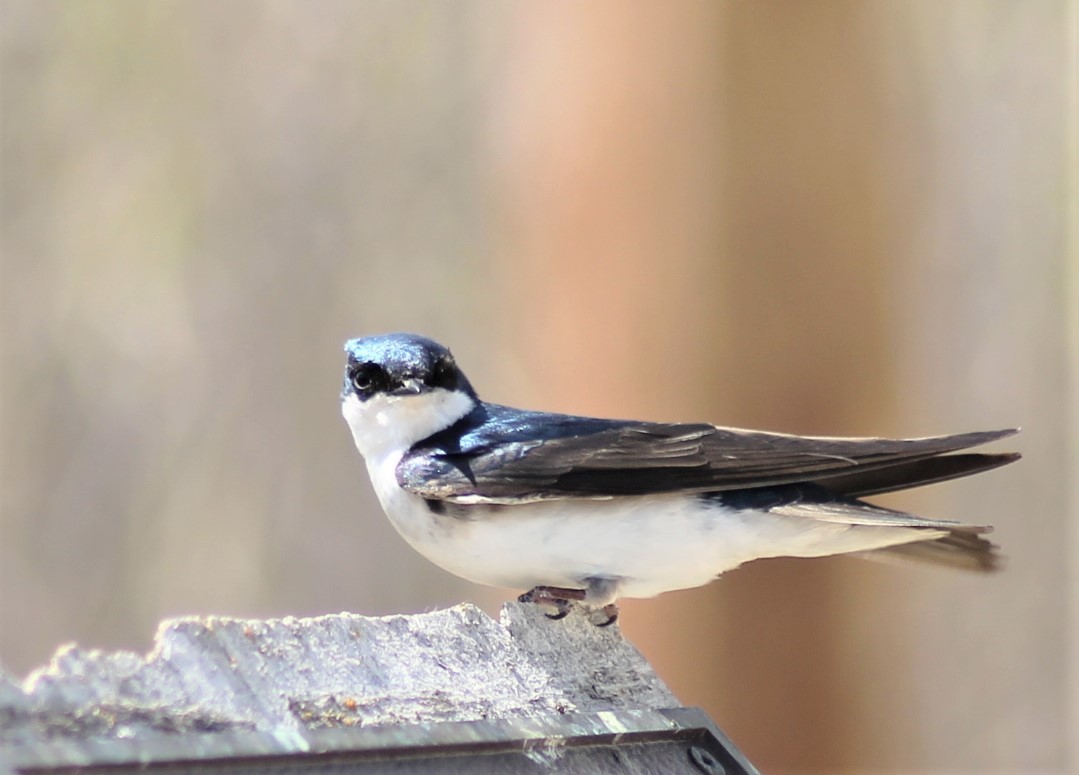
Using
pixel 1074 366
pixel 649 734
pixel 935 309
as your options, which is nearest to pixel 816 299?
pixel 935 309

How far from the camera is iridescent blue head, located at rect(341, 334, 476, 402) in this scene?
271 cm

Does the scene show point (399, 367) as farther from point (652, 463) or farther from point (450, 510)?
point (652, 463)

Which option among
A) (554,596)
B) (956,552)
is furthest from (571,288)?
(554,596)

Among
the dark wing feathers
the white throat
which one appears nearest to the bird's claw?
the dark wing feathers

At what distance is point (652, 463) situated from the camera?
2.41 metres

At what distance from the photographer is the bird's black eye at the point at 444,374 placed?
8.92 ft

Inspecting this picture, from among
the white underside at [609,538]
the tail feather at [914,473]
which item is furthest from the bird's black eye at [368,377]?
the tail feather at [914,473]

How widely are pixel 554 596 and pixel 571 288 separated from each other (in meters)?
2.45

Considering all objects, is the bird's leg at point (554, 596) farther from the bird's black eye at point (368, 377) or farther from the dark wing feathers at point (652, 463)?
the bird's black eye at point (368, 377)

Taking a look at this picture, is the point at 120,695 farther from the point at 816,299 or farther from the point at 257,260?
the point at 257,260

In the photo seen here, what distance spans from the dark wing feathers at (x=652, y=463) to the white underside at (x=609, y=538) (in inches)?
1.6

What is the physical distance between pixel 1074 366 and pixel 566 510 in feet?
11.6

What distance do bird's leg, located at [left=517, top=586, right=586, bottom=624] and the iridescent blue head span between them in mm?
549

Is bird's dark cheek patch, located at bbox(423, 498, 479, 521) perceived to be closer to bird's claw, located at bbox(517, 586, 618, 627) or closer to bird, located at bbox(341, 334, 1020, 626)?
bird, located at bbox(341, 334, 1020, 626)
